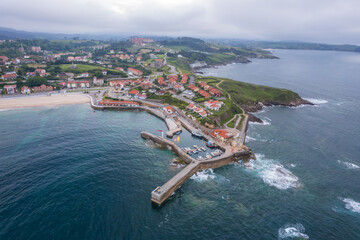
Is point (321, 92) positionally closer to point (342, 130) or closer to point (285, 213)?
point (342, 130)

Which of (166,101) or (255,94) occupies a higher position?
(255,94)

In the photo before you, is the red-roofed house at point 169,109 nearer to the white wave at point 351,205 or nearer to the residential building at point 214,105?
the residential building at point 214,105

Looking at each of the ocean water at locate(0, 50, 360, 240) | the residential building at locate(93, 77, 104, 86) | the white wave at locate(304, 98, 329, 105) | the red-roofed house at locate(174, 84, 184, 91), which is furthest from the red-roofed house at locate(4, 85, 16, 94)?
the white wave at locate(304, 98, 329, 105)

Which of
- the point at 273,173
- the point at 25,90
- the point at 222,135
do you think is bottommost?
the point at 273,173

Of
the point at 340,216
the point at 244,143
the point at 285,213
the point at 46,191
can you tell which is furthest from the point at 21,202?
the point at 340,216

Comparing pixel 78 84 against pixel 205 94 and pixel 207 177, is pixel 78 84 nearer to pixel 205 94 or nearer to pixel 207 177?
pixel 205 94

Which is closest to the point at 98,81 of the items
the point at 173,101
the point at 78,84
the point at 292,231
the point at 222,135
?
the point at 78,84

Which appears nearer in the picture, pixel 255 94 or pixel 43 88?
pixel 43 88
